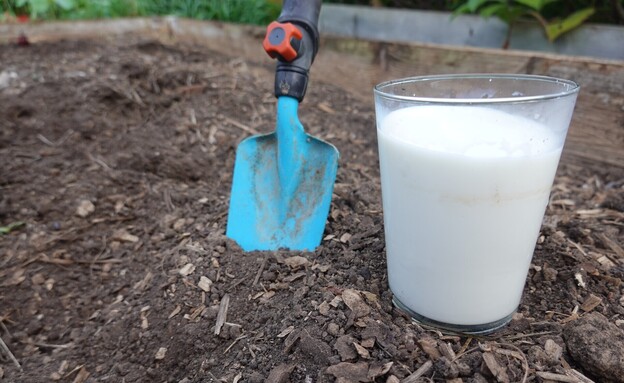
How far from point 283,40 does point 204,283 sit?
32.4 inches

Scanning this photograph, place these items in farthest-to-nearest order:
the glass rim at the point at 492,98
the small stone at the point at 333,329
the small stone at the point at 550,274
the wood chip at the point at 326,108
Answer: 1. the wood chip at the point at 326,108
2. the small stone at the point at 550,274
3. the small stone at the point at 333,329
4. the glass rim at the point at 492,98

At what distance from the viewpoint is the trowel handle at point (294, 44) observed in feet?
5.26

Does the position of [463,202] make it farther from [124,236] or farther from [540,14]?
[540,14]

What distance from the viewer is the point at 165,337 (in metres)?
1.36

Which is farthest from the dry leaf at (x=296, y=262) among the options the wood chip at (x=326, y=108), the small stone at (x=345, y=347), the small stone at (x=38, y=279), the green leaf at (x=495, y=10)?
the green leaf at (x=495, y=10)

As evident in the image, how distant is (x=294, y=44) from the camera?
1.61 m

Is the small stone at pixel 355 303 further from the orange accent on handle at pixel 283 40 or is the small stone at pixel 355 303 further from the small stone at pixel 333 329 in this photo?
the orange accent on handle at pixel 283 40

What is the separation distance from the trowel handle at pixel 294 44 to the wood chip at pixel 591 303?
3.55 ft

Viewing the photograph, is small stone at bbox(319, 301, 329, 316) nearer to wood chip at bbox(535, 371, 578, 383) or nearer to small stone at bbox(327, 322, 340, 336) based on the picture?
small stone at bbox(327, 322, 340, 336)

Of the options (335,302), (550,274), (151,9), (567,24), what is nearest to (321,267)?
(335,302)

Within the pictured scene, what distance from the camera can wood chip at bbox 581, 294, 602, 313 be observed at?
1246 mm

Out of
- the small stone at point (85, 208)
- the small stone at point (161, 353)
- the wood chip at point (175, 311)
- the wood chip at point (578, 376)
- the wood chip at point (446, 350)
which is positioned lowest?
the small stone at point (161, 353)

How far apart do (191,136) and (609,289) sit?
1868 mm

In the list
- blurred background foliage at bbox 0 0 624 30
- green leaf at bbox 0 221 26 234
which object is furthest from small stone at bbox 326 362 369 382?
blurred background foliage at bbox 0 0 624 30
